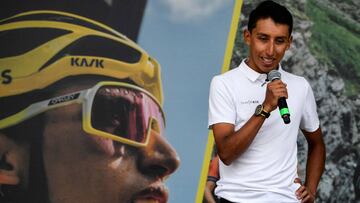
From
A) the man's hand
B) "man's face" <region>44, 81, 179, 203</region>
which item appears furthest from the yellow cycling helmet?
the man's hand

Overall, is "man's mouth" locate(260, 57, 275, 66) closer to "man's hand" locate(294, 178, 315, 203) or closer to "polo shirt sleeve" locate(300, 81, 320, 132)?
"polo shirt sleeve" locate(300, 81, 320, 132)

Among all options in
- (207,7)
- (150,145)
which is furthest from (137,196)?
(207,7)

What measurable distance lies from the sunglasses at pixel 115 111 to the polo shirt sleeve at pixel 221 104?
1.97 meters

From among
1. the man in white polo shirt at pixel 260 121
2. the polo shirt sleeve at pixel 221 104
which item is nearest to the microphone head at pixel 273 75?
the man in white polo shirt at pixel 260 121

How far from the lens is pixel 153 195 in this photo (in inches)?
168

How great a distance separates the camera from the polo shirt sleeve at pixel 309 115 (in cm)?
240

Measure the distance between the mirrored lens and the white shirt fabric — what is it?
1.97 metres

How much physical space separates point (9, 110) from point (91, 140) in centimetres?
52

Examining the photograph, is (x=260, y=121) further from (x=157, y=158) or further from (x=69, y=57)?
(x=69, y=57)

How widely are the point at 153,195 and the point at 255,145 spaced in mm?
2115

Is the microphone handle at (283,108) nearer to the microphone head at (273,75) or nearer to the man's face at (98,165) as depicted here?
the microphone head at (273,75)

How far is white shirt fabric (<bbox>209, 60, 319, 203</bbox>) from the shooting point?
7.24 feet

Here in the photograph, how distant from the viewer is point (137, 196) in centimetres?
425

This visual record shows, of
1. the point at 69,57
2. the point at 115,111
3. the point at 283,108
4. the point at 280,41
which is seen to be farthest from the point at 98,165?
the point at 283,108
